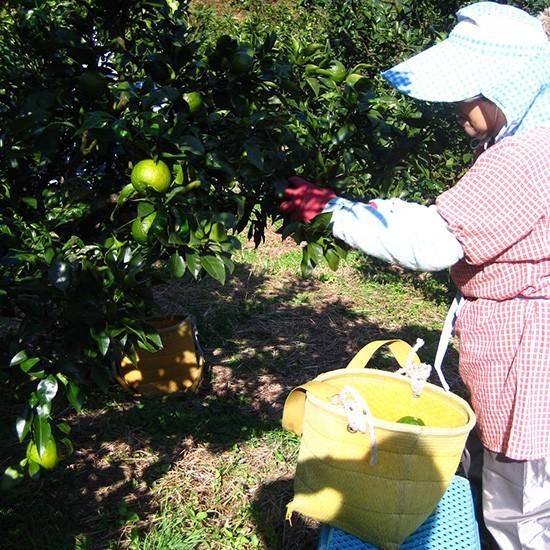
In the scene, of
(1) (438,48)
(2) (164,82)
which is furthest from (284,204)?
(1) (438,48)

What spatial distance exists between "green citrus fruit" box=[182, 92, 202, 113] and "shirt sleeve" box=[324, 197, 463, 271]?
43 cm

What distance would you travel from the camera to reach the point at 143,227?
1.20 m

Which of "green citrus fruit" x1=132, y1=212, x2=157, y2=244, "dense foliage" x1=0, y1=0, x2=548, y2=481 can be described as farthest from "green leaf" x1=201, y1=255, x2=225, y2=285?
"green citrus fruit" x1=132, y1=212, x2=157, y2=244

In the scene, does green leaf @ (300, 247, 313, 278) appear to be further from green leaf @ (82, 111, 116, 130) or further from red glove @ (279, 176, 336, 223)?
green leaf @ (82, 111, 116, 130)

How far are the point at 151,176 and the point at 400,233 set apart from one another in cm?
63

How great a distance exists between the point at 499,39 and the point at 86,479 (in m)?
Answer: 2.06

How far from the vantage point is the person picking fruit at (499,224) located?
1.54 meters

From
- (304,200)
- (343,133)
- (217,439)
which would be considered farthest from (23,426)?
(217,439)

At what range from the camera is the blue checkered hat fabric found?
5.15 ft

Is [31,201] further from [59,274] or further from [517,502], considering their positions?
[517,502]

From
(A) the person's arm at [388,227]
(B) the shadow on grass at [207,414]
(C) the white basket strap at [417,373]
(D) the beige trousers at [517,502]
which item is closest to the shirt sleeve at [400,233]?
(A) the person's arm at [388,227]

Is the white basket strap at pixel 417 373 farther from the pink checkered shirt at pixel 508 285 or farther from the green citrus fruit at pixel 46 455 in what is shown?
the green citrus fruit at pixel 46 455

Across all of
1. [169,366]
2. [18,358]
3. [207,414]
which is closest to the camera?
[18,358]

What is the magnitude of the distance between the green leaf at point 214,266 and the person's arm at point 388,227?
423 millimetres
